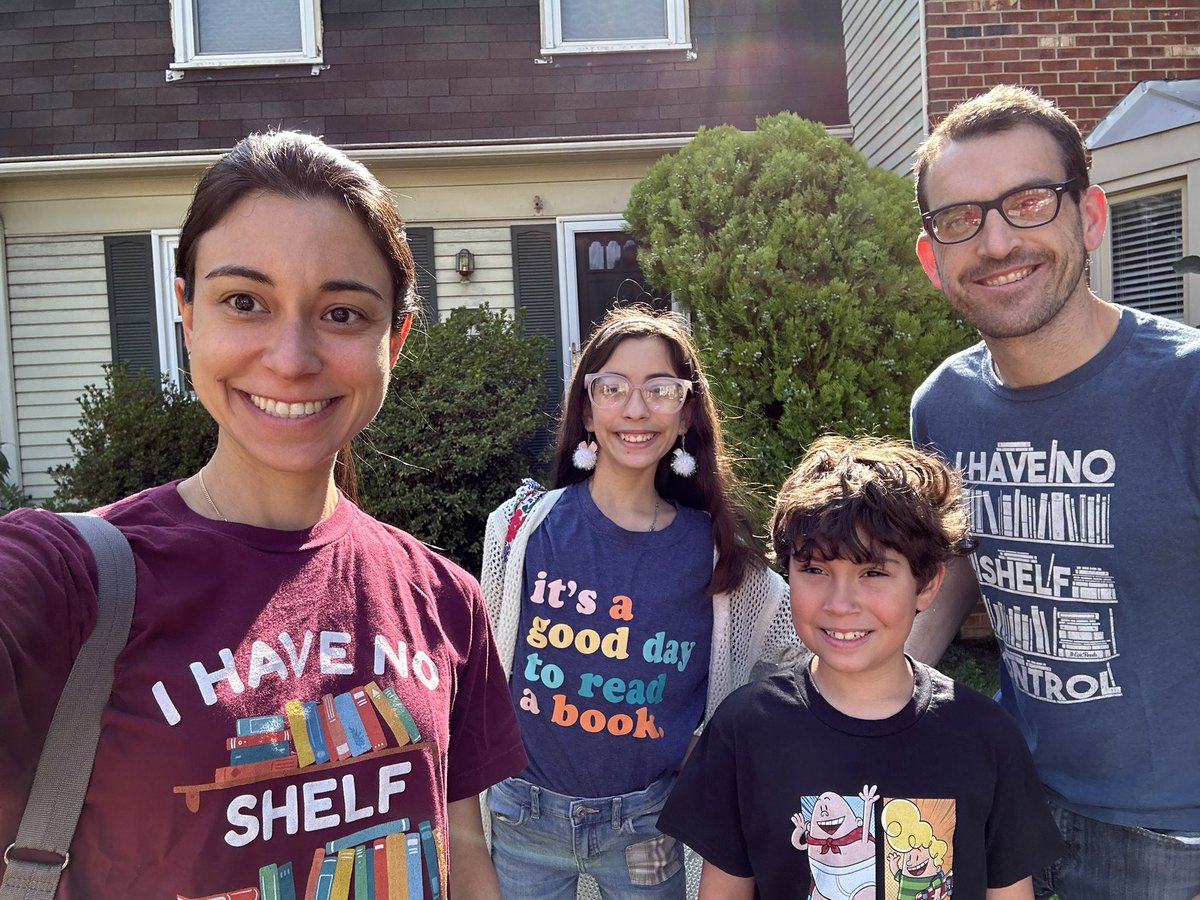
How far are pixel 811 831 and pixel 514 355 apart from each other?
544cm

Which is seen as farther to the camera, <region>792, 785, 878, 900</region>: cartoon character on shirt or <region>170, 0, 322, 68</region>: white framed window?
<region>170, 0, 322, 68</region>: white framed window

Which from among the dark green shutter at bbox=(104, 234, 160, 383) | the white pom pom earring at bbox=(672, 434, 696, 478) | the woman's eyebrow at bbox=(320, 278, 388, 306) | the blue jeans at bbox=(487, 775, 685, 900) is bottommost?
the blue jeans at bbox=(487, 775, 685, 900)

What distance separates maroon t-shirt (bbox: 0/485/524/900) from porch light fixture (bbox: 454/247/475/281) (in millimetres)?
6619

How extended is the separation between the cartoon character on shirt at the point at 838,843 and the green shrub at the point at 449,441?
473cm

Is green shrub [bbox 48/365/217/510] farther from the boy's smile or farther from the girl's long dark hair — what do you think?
the boy's smile

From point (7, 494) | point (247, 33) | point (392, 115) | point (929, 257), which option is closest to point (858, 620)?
point (929, 257)

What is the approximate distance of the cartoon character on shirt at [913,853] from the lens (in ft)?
5.45

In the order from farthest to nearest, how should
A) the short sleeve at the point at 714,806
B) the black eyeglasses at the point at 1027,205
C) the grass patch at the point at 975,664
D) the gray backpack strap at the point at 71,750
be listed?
the grass patch at the point at 975,664 < the black eyeglasses at the point at 1027,205 < the short sleeve at the point at 714,806 < the gray backpack strap at the point at 71,750

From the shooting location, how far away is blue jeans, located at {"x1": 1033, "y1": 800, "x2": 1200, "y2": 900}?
1772mm

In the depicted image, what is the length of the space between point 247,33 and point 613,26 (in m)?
3.29

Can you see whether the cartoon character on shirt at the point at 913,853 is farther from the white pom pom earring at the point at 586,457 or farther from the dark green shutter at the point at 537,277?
the dark green shutter at the point at 537,277

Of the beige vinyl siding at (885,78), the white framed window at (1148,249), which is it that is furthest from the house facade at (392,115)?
the white framed window at (1148,249)

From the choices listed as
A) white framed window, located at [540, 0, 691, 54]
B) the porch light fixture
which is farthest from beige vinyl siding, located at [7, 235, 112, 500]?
white framed window, located at [540, 0, 691, 54]

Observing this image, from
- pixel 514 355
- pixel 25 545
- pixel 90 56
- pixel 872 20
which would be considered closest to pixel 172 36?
pixel 90 56
